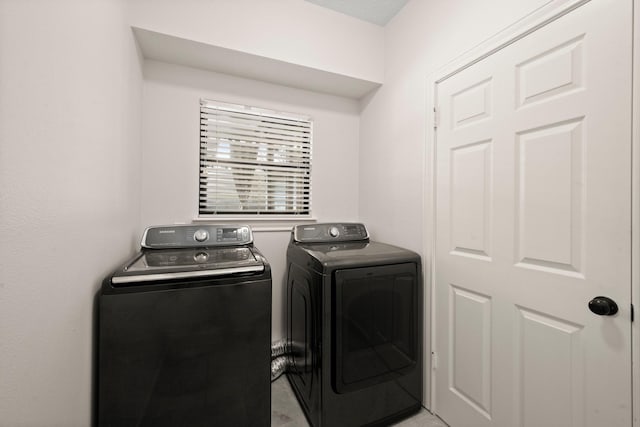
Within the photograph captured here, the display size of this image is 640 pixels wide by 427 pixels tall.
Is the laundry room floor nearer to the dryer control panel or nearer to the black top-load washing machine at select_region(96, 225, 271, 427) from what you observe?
the black top-load washing machine at select_region(96, 225, 271, 427)

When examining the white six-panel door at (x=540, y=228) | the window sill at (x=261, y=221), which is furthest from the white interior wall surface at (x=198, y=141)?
the white six-panel door at (x=540, y=228)

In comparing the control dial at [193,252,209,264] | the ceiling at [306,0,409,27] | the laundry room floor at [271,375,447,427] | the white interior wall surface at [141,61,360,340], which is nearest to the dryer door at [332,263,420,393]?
the laundry room floor at [271,375,447,427]

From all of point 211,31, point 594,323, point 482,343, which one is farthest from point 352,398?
point 211,31

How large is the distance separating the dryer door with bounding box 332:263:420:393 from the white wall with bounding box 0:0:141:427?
3.48ft

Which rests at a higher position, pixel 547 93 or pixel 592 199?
pixel 547 93

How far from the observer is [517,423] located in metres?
1.21

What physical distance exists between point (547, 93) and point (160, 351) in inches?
77.8

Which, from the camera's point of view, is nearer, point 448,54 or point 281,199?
point 448,54

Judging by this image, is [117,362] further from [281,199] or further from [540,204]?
[540,204]

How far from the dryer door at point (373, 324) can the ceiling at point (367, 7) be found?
189 cm

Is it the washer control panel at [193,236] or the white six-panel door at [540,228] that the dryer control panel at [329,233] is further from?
the white six-panel door at [540,228]

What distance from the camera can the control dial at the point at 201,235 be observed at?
5.42ft

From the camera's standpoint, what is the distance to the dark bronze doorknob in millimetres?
921

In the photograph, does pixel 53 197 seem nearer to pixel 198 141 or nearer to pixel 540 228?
pixel 198 141
